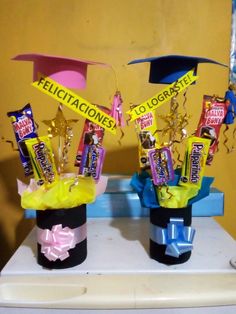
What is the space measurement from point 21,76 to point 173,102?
53cm

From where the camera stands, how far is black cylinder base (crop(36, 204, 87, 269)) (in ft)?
1.94

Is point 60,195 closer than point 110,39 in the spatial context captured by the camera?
Yes

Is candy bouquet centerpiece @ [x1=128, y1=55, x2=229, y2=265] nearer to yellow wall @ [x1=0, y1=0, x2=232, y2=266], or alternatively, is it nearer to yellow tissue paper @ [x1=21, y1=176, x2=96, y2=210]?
yellow tissue paper @ [x1=21, y1=176, x2=96, y2=210]

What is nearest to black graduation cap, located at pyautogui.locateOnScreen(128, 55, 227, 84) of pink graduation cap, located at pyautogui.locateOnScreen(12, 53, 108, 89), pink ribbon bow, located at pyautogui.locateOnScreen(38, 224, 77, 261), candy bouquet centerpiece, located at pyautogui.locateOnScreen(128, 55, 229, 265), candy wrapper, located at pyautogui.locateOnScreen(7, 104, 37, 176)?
candy bouquet centerpiece, located at pyautogui.locateOnScreen(128, 55, 229, 265)

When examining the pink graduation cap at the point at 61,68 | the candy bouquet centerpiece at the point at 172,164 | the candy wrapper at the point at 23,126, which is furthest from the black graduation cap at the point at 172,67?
the candy wrapper at the point at 23,126

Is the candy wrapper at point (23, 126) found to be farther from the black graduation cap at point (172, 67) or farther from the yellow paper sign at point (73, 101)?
the black graduation cap at point (172, 67)

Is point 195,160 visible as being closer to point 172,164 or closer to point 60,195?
point 172,164

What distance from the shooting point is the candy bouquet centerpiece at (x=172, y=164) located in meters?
0.60

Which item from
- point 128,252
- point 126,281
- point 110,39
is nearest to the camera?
point 126,281

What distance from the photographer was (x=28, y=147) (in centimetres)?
59

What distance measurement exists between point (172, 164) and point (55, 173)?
0.22 metres

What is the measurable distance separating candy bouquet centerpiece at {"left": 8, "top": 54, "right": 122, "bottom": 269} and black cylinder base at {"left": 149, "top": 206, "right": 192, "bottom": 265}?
0.12 m

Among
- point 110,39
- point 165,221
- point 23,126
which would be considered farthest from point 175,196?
point 110,39

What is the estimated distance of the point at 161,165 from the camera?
602 mm
